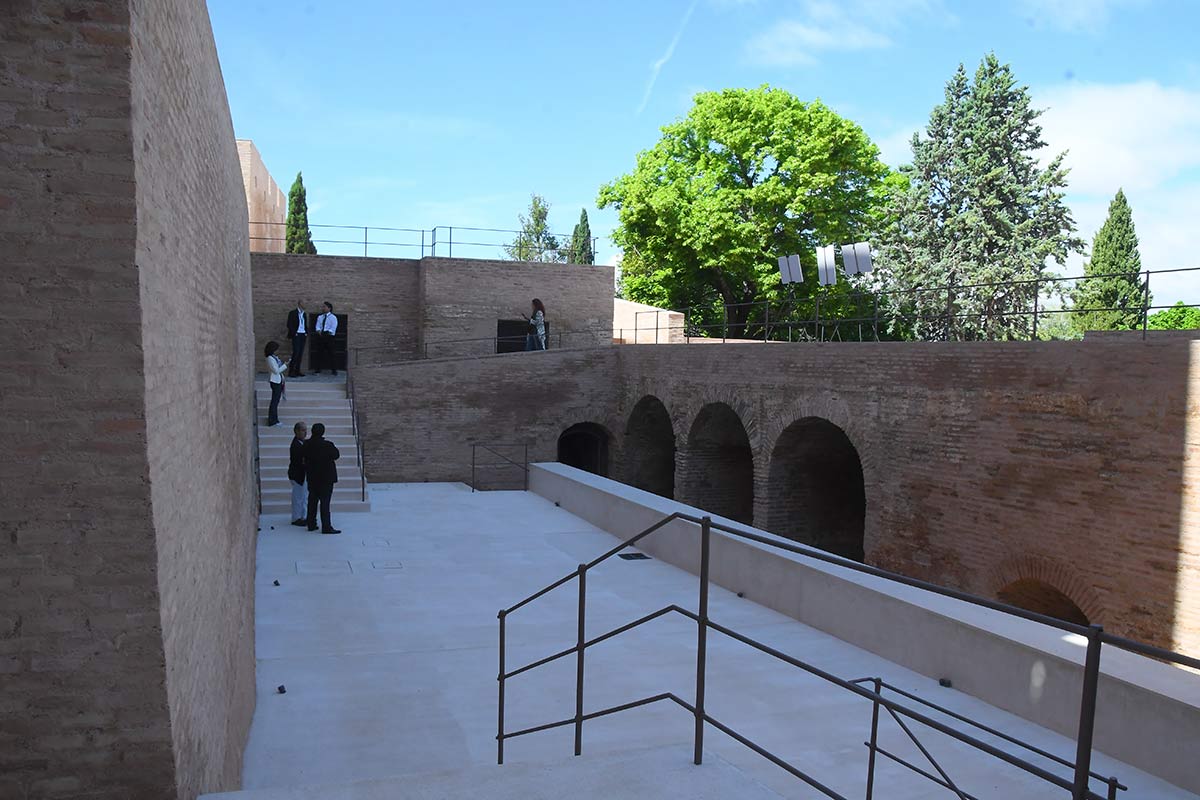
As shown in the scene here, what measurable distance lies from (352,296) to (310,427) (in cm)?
779

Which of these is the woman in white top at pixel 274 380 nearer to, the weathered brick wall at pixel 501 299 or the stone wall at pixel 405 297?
the stone wall at pixel 405 297

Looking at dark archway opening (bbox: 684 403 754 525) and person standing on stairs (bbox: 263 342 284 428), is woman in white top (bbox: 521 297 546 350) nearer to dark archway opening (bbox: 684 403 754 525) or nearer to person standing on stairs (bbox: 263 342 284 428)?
dark archway opening (bbox: 684 403 754 525)

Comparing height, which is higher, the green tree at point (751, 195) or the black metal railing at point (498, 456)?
the green tree at point (751, 195)

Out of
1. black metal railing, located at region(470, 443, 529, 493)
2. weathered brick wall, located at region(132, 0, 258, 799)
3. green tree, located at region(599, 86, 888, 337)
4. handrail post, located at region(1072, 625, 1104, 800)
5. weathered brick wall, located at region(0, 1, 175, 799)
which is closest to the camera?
handrail post, located at region(1072, 625, 1104, 800)

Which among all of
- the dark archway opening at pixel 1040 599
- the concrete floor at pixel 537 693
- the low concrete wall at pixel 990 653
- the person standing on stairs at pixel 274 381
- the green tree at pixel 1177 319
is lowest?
the dark archway opening at pixel 1040 599

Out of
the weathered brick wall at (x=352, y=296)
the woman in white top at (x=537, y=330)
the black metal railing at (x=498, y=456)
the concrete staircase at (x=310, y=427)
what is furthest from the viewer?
the weathered brick wall at (x=352, y=296)

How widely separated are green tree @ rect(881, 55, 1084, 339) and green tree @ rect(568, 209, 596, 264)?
1574 cm

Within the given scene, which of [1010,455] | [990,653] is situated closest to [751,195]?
[1010,455]

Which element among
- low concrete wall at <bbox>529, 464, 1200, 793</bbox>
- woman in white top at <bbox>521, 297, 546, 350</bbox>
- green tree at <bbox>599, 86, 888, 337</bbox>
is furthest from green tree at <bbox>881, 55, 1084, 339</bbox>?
low concrete wall at <bbox>529, 464, 1200, 793</bbox>

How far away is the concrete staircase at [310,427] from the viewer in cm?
1468

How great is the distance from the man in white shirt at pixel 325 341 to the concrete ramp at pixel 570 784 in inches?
788

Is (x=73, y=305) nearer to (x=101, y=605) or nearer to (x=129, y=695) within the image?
(x=101, y=605)

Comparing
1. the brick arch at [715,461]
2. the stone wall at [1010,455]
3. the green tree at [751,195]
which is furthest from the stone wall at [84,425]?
the green tree at [751,195]

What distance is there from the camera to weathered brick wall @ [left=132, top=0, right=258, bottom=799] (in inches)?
122
